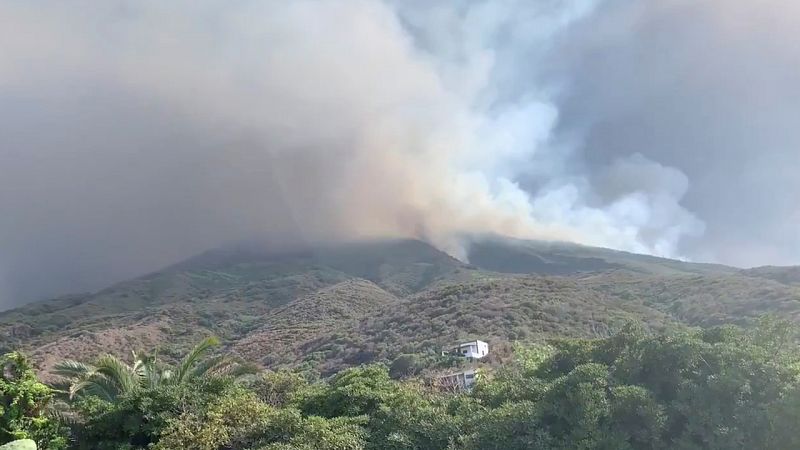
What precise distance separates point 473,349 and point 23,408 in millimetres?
47604

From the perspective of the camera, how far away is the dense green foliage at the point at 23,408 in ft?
49.7

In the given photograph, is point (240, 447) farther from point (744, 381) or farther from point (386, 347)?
point (386, 347)

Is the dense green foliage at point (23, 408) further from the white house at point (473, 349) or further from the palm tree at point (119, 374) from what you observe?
the white house at point (473, 349)

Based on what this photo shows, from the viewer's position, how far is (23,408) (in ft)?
51.0

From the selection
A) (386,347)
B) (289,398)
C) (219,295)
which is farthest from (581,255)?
(289,398)

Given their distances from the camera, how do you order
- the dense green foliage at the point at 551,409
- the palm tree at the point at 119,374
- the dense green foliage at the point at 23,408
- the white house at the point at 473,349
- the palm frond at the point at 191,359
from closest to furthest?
1. the dense green foliage at the point at 551,409
2. the dense green foliage at the point at 23,408
3. the palm tree at the point at 119,374
4. the palm frond at the point at 191,359
5. the white house at the point at 473,349

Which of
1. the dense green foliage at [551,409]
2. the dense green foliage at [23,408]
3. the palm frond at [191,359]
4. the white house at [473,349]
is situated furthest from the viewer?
the white house at [473,349]

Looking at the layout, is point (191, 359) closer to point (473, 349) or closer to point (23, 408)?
point (23, 408)

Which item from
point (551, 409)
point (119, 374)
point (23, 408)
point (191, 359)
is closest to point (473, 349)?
point (191, 359)

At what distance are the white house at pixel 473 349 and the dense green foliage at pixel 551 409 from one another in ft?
133

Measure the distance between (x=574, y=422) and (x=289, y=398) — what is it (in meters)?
9.45

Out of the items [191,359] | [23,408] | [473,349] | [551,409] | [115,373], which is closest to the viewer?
[551,409]

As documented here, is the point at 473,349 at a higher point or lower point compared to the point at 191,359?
higher

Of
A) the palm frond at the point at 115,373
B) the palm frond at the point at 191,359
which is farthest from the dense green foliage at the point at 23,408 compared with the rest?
the palm frond at the point at 191,359
